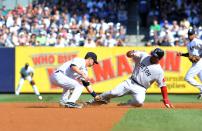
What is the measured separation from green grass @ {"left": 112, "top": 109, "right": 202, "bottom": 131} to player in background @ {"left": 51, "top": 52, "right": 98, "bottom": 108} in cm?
192

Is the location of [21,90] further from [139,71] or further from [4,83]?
[139,71]

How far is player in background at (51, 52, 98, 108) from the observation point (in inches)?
573

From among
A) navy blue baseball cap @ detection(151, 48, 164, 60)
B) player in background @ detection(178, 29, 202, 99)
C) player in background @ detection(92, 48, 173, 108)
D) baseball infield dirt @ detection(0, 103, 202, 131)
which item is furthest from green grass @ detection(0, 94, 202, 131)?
player in background @ detection(178, 29, 202, 99)

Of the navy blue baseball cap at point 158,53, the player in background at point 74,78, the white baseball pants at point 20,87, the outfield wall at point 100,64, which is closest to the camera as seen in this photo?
the navy blue baseball cap at point 158,53

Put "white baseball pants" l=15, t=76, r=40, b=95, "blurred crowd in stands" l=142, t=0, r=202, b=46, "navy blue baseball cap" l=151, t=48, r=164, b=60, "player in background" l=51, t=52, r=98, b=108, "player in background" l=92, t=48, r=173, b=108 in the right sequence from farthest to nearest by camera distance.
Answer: "blurred crowd in stands" l=142, t=0, r=202, b=46
"white baseball pants" l=15, t=76, r=40, b=95
"player in background" l=51, t=52, r=98, b=108
"player in background" l=92, t=48, r=173, b=108
"navy blue baseball cap" l=151, t=48, r=164, b=60

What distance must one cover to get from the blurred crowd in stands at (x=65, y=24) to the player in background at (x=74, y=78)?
36.8ft

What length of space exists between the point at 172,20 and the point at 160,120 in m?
18.5

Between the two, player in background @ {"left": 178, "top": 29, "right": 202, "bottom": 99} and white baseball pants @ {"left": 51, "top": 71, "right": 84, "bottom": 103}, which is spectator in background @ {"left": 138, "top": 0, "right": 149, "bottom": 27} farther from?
white baseball pants @ {"left": 51, "top": 71, "right": 84, "bottom": 103}

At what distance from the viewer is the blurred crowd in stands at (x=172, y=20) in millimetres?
26797

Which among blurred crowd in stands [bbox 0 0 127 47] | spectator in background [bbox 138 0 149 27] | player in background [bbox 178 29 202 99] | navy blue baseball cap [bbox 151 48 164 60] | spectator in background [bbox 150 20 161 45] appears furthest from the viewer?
spectator in background [bbox 138 0 149 27]

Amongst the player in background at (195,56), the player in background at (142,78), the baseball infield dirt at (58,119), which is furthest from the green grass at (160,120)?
the player in background at (195,56)

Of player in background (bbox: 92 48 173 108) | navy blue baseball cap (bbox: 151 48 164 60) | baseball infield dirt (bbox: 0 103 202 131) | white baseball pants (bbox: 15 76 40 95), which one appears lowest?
white baseball pants (bbox: 15 76 40 95)

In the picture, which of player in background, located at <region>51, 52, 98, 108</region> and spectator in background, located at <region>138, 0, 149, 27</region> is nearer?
player in background, located at <region>51, 52, 98, 108</region>

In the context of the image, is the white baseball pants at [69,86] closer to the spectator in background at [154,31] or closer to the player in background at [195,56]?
the player in background at [195,56]
